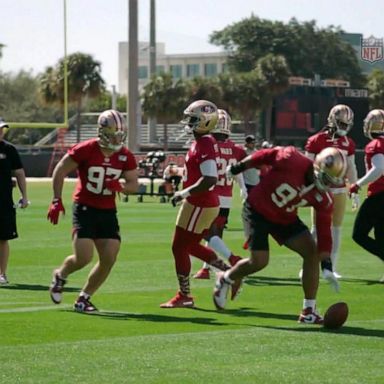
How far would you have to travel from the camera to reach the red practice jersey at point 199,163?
13.0m

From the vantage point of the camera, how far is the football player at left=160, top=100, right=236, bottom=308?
1302 centimetres

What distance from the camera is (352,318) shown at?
41.4 feet

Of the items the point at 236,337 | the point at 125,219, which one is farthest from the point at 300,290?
the point at 125,219

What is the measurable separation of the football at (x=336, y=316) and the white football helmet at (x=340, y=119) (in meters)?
4.84

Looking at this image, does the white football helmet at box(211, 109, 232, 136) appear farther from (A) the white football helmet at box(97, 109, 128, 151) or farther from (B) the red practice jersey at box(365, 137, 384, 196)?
(A) the white football helmet at box(97, 109, 128, 151)

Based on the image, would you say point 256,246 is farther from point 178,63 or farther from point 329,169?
point 178,63

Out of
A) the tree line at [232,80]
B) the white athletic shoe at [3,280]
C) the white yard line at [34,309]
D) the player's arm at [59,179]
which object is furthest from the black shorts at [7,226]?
the tree line at [232,80]

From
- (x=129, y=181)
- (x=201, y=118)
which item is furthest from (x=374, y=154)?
(x=129, y=181)

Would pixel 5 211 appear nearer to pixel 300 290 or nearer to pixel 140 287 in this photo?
pixel 140 287

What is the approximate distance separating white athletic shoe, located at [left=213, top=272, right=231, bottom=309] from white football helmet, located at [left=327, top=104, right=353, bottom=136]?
13.5 ft

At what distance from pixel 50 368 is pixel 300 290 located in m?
6.03

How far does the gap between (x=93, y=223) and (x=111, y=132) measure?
35.5 inches

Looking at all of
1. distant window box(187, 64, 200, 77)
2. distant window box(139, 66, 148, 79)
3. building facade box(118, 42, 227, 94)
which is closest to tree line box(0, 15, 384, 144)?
building facade box(118, 42, 227, 94)

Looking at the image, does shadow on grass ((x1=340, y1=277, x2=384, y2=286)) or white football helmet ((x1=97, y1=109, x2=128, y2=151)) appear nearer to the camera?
white football helmet ((x1=97, y1=109, x2=128, y2=151))
